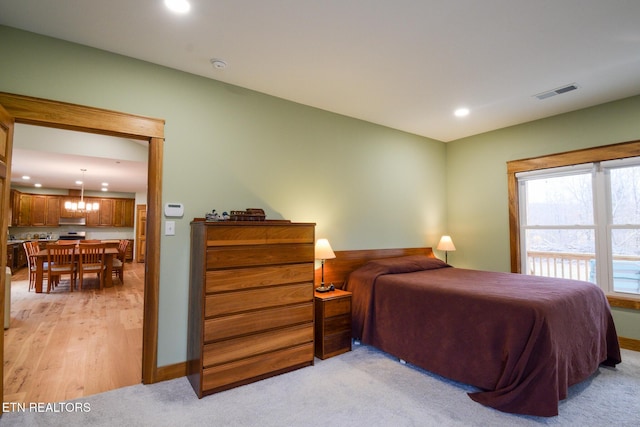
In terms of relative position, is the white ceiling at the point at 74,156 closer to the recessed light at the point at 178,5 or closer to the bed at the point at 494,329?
the recessed light at the point at 178,5

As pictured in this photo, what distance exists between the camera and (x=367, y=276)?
3.26m

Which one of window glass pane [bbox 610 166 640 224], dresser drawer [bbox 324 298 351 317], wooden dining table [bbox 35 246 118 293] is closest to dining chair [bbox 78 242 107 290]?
wooden dining table [bbox 35 246 118 293]

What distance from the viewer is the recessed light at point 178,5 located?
1828mm

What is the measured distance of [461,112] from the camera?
359cm

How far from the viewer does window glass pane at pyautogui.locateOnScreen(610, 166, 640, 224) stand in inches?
125

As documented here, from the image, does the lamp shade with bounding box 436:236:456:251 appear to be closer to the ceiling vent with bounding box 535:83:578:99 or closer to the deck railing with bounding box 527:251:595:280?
the deck railing with bounding box 527:251:595:280

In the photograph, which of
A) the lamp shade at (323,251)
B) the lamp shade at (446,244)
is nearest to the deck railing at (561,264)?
the lamp shade at (446,244)

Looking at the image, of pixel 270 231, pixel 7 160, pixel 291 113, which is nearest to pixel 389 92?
pixel 291 113

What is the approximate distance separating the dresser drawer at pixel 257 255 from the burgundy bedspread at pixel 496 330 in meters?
0.94

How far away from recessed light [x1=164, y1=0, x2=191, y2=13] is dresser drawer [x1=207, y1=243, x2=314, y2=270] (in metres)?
1.54

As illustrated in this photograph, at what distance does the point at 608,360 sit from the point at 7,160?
496 cm

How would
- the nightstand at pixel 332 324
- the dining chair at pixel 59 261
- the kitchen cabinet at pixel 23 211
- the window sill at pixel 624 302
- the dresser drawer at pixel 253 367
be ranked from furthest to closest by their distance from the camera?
the kitchen cabinet at pixel 23 211
the dining chair at pixel 59 261
the window sill at pixel 624 302
the nightstand at pixel 332 324
the dresser drawer at pixel 253 367

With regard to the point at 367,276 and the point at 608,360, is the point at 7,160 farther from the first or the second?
the point at 608,360

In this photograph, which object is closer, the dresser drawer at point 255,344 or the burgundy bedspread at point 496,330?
the burgundy bedspread at point 496,330
